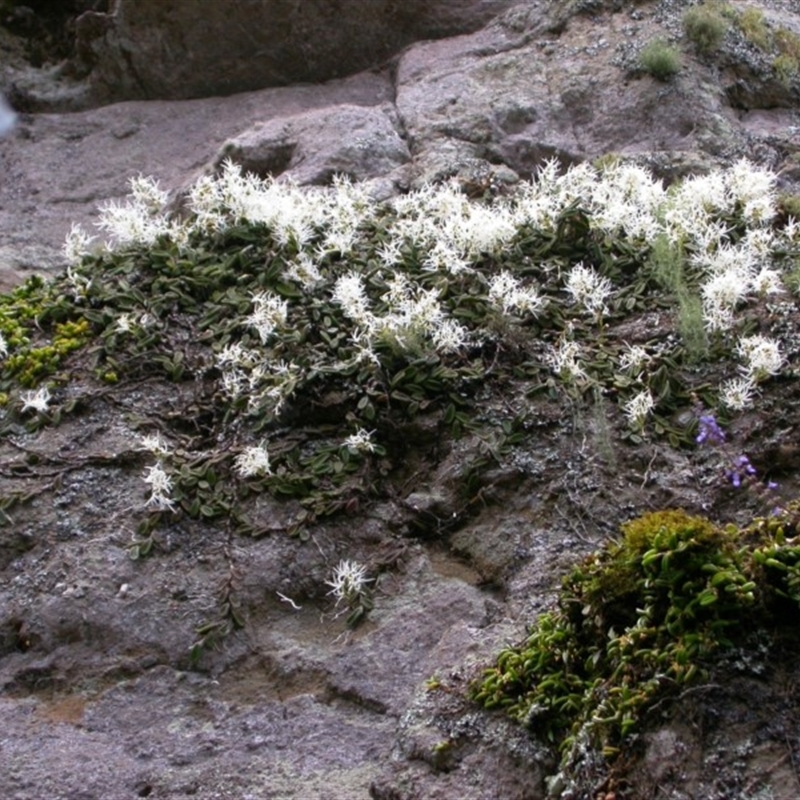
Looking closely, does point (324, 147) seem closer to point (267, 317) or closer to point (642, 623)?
point (267, 317)

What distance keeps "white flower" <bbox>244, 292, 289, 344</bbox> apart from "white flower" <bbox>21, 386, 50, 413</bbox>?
1125 mm

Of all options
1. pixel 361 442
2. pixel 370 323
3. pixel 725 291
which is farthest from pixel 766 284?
pixel 361 442

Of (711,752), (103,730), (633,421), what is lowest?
(103,730)

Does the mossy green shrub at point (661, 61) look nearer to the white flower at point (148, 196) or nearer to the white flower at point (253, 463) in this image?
the white flower at point (148, 196)

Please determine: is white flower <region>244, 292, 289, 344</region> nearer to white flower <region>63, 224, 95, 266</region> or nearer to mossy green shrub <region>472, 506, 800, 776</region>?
white flower <region>63, 224, 95, 266</region>

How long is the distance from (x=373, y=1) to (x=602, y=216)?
3.90 meters

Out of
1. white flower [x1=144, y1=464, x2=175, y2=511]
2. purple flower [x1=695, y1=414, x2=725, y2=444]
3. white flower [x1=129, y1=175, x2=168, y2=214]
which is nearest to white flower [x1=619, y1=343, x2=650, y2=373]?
purple flower [x1=695, y1=414, x2=725, y2=444]

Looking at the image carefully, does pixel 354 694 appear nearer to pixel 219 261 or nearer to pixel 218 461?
pixel 218 461

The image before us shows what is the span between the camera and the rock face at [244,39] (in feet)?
31.2

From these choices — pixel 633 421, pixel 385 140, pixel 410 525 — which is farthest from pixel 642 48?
pixel 410 525

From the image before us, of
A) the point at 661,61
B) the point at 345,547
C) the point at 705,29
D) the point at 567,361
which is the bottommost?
the point at 345,547

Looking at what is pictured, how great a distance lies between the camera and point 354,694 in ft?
15.5

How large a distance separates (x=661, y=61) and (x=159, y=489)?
4991 mm

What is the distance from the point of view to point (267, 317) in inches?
250
